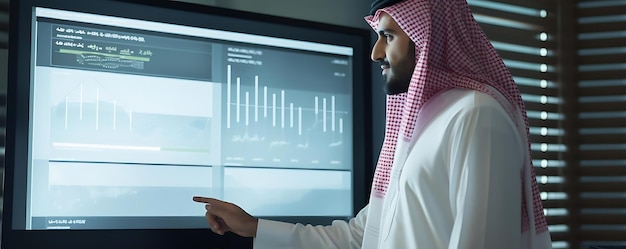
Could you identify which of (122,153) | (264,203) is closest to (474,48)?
(264,203)

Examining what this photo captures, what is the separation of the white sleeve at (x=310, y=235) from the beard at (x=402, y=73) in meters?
0.38

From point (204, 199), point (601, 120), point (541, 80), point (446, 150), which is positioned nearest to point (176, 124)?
point (204, 199)

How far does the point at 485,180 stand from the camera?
1.45 m

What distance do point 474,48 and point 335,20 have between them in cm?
73

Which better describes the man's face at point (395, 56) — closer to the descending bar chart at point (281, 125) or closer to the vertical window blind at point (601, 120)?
the descending bar chart at point (281, 125)

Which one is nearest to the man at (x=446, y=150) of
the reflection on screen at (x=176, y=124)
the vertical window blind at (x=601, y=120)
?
the reflection on screen at (x=176, y=124)

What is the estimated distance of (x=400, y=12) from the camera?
5.48ft

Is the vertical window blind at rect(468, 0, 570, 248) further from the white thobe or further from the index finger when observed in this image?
the index finger

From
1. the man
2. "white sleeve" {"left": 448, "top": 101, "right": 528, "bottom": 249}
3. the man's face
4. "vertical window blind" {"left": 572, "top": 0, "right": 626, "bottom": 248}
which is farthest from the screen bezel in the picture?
"vertical window blind" {"left": 572, "top": 0, "right": 626, "bottom": 248}

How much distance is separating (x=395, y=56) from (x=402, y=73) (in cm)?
4

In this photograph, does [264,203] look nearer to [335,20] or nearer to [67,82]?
[67,82]

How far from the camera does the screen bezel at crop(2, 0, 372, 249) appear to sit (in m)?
1.56

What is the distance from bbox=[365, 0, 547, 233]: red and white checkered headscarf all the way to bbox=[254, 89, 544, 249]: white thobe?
29 millimetres

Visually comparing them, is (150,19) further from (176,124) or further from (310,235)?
(310,235)
